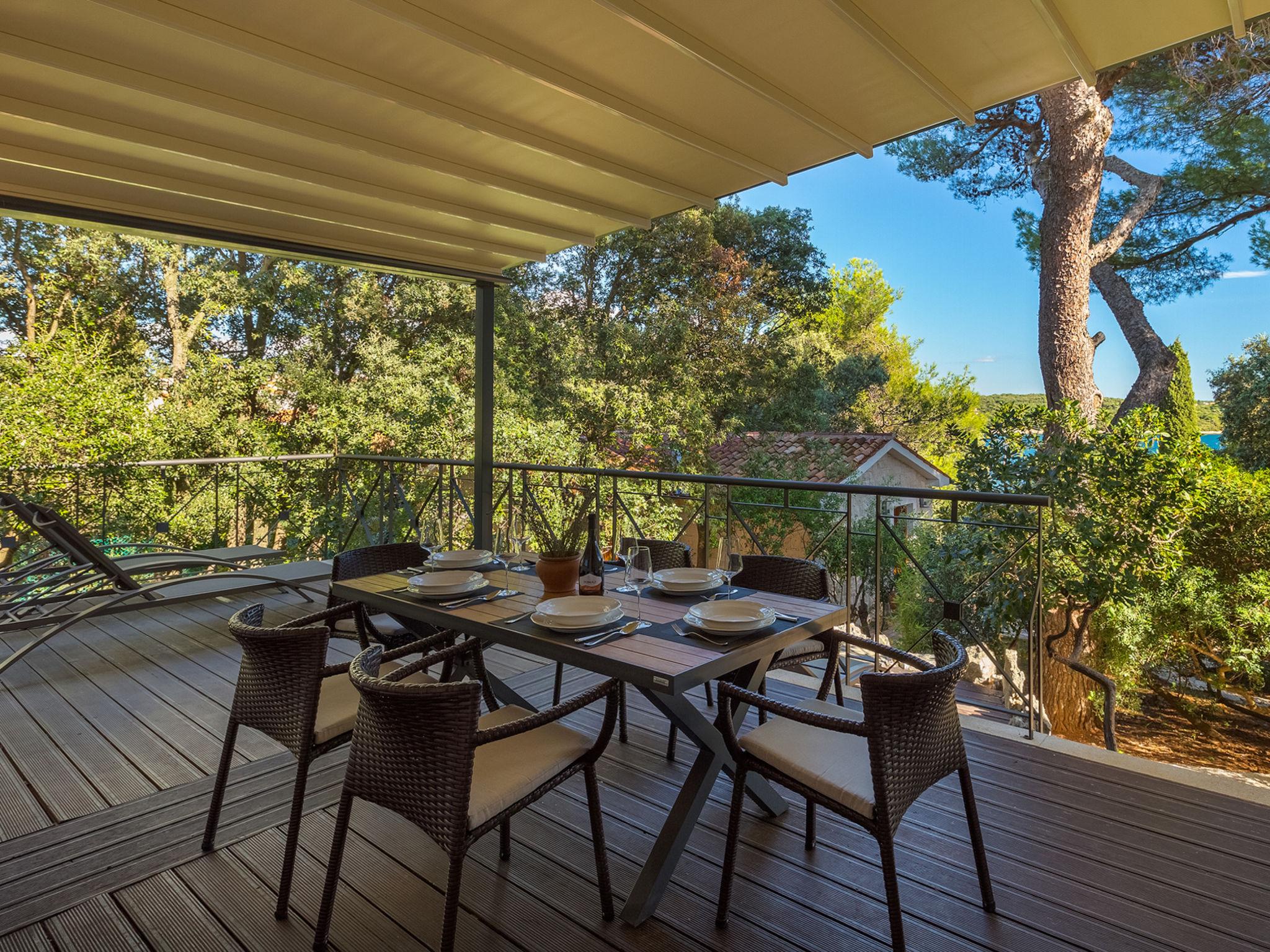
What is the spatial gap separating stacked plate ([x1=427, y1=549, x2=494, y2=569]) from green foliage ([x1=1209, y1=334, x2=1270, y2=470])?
1147cm

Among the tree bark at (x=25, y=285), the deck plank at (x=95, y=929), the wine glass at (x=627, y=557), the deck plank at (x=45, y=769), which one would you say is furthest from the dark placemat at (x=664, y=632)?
the tree bark at (x=25, y=285)

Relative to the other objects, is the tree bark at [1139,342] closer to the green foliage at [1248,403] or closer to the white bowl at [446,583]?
the green foliage at [1248,403]

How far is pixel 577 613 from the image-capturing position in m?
1.94

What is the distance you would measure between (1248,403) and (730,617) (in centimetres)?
1179

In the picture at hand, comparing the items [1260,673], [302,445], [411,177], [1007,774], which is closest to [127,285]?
[302,445]

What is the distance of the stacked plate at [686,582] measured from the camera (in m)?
2.28

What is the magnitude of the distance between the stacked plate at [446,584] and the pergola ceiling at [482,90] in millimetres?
1543

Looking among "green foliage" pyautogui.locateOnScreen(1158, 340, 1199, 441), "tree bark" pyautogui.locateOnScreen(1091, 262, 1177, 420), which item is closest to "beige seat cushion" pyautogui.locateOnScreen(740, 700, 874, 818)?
"green foliage" pyautogui.locateOnScreen(1158, 340, 1199, 441)

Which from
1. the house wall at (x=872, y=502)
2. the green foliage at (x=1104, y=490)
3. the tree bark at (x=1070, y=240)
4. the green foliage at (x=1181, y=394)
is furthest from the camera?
the house wall at (x=872, y=502)

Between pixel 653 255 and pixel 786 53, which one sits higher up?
pixel 653 255

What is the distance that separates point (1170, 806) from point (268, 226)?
4.37 metres

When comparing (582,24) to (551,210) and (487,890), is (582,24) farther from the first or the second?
(487,890)

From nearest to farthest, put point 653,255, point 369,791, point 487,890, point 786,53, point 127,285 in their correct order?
point 369,791, point 487,890, point 786,53, point 127,285, point 653,255

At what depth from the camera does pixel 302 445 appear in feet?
34.9
